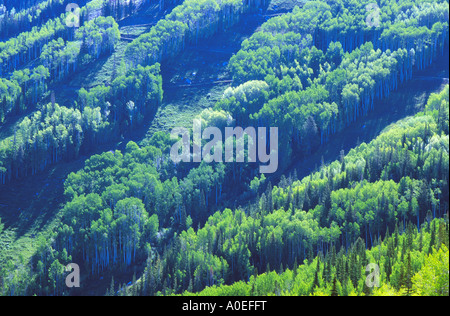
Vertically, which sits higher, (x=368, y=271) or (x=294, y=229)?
(x=368, y=271)

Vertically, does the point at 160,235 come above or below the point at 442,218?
below

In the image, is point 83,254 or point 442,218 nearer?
point 442,218

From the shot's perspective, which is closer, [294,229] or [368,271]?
[368,271]

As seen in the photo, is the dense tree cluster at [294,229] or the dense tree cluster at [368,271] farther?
the dense tree cluster at [294,229]

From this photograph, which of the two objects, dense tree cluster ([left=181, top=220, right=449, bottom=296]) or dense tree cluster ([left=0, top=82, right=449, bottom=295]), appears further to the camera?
dense tree cluster ([left=0, top=82, right=449, bottom=295])
